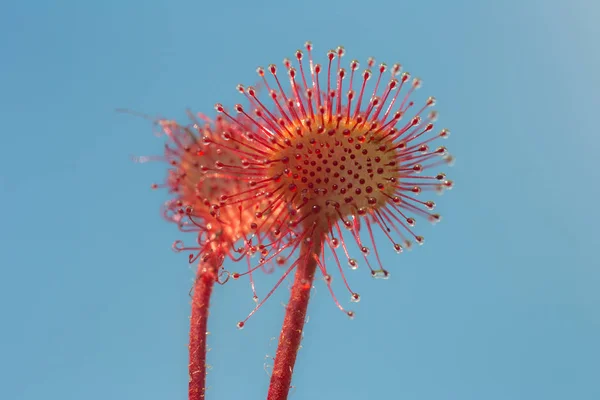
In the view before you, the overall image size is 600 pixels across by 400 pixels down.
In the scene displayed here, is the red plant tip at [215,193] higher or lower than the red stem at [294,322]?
higher

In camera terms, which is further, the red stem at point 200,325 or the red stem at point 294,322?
the red stem at point 200,325

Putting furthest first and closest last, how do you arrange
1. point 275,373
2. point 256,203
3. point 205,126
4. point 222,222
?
point 205,126 < point 222,222 < point 256,203 < point 275,373

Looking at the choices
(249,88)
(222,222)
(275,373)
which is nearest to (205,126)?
(222,222)

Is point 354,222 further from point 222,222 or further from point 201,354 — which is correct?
point 201,354

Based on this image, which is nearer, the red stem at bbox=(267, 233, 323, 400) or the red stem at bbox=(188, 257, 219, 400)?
the red stem at bbox=(267, 233, 323, 400)
